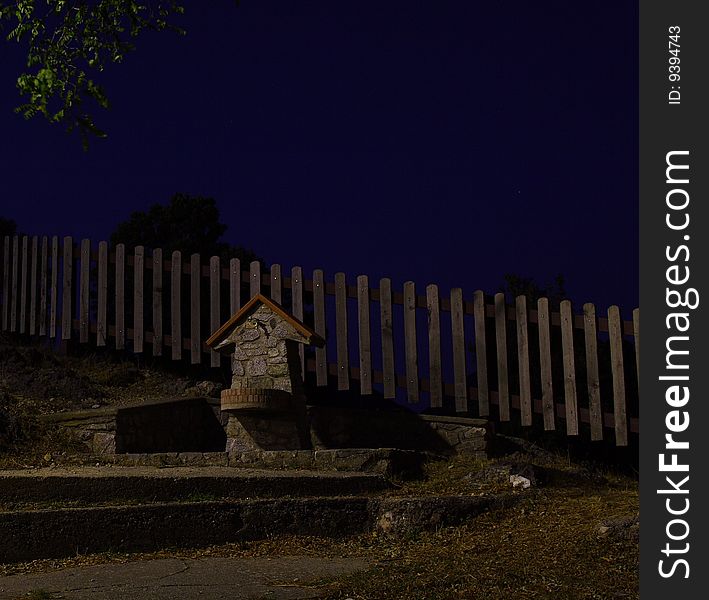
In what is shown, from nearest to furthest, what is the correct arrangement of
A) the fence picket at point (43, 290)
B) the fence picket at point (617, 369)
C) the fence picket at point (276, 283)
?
1. the fence picket at point (617, 369)
2. the fence picket at point (276, 283)
3. the fence picket at point (43, 290)

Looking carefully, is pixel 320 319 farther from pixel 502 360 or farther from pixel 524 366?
pixel 524 366

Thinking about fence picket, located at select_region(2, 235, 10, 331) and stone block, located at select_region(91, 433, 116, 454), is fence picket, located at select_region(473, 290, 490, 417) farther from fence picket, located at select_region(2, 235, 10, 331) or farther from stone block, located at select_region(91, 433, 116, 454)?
fence picket, located at select_region(2, 235, 10, 331)

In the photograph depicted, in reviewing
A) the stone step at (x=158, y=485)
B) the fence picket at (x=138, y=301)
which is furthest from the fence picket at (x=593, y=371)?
the fence picket at (x=138, y=301)

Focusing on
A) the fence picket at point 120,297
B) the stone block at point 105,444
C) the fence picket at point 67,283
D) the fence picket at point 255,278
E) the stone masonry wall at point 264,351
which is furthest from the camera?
the fence picket at point 67,283

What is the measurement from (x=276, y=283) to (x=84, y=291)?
3384 millimetres

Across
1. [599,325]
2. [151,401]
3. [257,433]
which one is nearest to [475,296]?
[599,325]

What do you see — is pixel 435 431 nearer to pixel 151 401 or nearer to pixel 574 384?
pixel 574 384

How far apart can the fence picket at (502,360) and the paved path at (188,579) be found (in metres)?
4.99

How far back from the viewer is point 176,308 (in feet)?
41.2

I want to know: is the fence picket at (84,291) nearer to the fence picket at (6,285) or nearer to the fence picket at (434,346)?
the fence picket at (6,285)

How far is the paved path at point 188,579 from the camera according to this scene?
5.14 metres

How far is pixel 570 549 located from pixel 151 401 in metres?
6.30

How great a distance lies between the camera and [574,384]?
418 inches

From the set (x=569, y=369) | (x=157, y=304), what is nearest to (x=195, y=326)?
(x=157, y=304)
